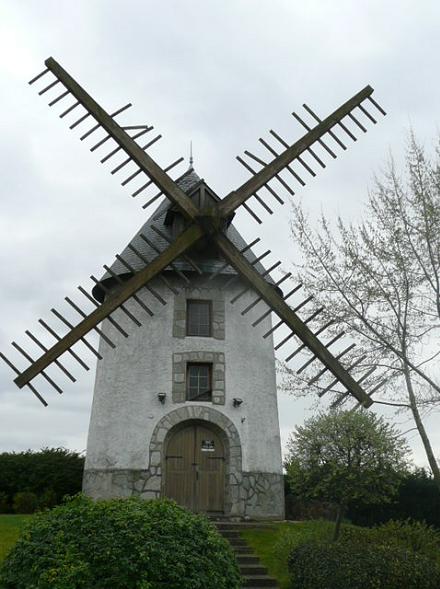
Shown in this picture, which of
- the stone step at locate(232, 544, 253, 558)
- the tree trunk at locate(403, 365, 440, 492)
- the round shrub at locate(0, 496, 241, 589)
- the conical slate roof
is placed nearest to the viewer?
the round shrub at locate(0, 496, 241, 589)

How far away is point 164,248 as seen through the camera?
14.1 metres

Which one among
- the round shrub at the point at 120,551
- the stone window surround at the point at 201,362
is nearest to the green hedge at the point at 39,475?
the stone window surround at the point at 201,362

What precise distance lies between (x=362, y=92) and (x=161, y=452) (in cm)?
820

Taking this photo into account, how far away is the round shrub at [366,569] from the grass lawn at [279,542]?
102 cm

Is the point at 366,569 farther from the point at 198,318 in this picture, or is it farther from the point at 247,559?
the point at 198,318

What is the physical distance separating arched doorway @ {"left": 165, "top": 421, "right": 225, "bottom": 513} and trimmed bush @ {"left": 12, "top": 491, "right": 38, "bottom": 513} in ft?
13.1

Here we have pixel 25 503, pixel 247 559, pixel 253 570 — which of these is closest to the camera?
pixel 253 570

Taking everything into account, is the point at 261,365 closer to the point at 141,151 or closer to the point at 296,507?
the point at 296,507

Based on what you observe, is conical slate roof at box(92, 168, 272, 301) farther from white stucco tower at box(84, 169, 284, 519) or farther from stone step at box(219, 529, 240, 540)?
stone step at box(219, 529, 240, 540)

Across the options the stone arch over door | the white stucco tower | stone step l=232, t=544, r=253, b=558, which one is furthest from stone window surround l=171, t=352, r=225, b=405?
stone step l=232, t=544, r=253, b=558

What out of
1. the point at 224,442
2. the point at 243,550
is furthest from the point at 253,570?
the point at 224,442

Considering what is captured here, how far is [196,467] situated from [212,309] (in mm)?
3367

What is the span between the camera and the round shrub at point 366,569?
7867 millimetres

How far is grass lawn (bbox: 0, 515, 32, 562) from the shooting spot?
9.60 metres
